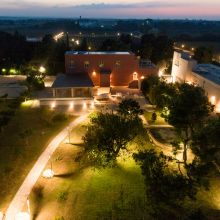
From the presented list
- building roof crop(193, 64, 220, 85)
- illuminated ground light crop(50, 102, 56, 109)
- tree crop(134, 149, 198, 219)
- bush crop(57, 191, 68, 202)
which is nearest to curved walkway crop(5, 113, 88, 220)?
bush crop(57, 191, 68, 202)

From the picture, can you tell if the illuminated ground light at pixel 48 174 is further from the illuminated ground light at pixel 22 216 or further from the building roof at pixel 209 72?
the building roof at pixel 209 72

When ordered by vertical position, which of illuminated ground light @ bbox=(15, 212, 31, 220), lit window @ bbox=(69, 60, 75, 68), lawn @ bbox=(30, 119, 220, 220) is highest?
lit window @ bbox=(69, 60, 75, 68)

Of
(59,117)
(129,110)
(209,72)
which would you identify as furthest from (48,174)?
(209,72)

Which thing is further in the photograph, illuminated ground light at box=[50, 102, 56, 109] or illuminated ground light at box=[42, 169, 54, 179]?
illuminated ground light at box=[50, 102, 56, 109]

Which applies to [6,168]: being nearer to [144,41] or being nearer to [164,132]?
[164,132]

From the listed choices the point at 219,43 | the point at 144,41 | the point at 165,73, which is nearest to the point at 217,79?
the point at 165,73

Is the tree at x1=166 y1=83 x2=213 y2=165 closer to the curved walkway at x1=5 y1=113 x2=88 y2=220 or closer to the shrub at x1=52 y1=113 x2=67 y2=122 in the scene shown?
the curved walkway at x1=5 y1=113 x2=88 y2=220

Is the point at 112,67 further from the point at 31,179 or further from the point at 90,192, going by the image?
the point at 90,192
